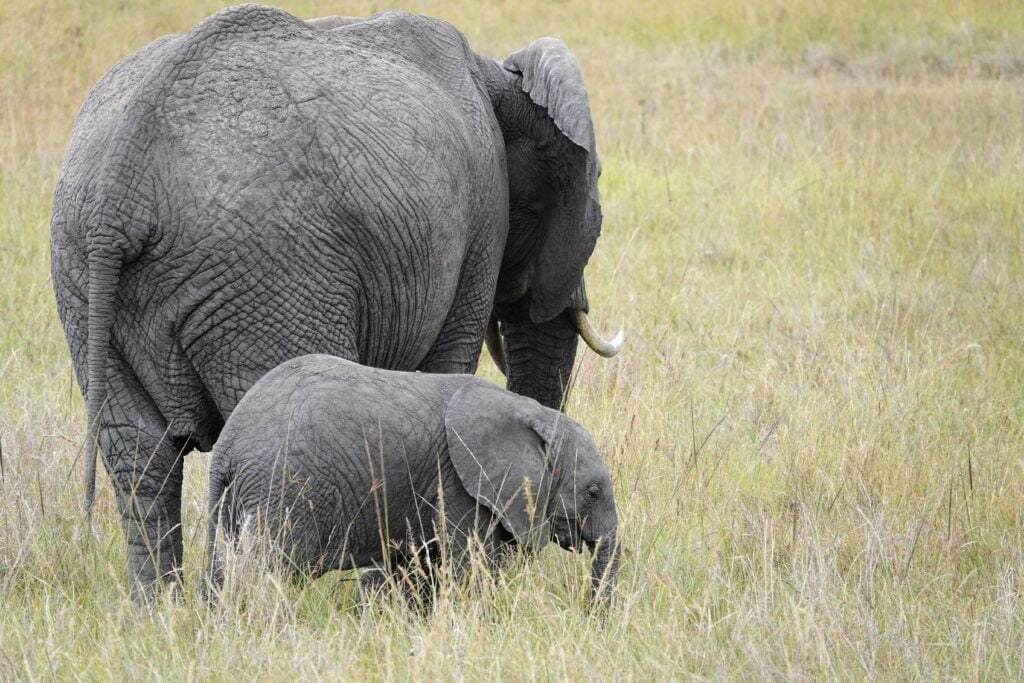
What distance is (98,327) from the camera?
375 centimetres

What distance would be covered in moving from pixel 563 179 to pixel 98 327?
7.09ft

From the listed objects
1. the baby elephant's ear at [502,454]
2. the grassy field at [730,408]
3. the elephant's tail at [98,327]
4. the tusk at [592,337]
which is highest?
the elephant's tail at [98,327]

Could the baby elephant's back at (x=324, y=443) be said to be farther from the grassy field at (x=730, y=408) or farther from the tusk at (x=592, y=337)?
the tusk at (x=592, y=337)

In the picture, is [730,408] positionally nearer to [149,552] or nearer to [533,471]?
[533,471]

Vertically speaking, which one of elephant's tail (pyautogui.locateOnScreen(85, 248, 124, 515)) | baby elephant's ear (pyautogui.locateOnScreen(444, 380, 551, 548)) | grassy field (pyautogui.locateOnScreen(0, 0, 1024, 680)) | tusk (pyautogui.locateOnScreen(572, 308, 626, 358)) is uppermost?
elephant's tail (pyautogui.locateOnScreen(85, 248, 124, 515))

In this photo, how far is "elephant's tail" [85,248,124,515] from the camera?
146 inches

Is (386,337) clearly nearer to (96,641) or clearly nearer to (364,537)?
(364,537)

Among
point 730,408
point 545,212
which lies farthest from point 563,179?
point 730,408

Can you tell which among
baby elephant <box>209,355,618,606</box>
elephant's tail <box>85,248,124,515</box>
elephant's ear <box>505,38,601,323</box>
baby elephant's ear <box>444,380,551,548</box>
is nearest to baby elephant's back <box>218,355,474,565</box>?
baby elephant <box>209,355,618,606</box>

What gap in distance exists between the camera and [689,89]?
42.2ft

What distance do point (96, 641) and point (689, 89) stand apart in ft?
32.8

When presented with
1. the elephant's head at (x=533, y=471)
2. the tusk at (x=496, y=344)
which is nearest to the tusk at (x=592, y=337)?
the tusk at (x=496, y=344)

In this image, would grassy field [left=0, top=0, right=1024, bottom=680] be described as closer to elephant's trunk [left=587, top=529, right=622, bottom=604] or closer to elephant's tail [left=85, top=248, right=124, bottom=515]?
elephant's trunk [left=587, top=529, right=622, bottom=604]

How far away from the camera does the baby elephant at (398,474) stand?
3.65 metres
